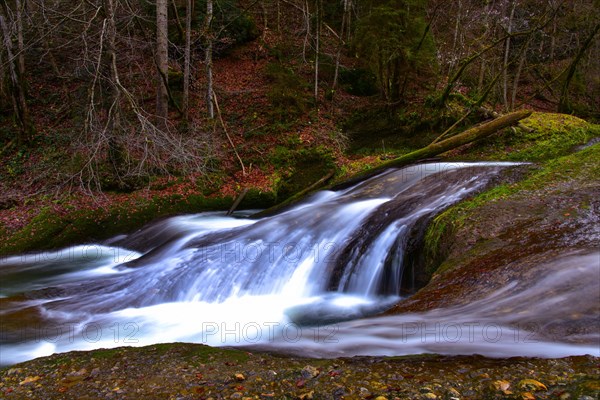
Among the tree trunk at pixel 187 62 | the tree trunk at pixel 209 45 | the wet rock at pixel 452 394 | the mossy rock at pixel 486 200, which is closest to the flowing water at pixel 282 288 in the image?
the mossy rock at pixel 486 200

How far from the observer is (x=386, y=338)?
3.53 m

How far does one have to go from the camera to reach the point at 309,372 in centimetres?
303

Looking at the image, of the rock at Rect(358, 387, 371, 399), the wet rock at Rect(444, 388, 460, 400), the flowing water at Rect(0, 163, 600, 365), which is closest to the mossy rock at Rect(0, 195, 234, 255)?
the flowing water at Rect(0, 163, 600, 365)

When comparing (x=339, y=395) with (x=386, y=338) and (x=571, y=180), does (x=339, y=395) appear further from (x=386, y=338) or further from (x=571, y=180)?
(x=571, y=180)

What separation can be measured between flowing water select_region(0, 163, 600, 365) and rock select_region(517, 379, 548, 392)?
1.49 ft

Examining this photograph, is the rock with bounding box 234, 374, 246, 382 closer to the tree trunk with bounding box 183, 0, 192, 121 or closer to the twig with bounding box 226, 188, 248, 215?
the twig with bounding box 226, 188, 248, 215

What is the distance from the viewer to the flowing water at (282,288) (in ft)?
11.2

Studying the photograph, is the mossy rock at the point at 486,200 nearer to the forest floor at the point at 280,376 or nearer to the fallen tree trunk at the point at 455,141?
the forest floor at the point at 280,376

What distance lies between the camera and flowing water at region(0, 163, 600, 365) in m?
3.41

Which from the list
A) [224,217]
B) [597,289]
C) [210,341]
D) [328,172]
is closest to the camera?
[597,289]

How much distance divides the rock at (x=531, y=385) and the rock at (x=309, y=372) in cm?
135

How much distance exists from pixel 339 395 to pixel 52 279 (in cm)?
661

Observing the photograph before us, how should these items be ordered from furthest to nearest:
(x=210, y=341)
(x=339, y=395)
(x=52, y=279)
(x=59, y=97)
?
(x=59, y=97)
(x=52, y=279)
(x=210, y=341)
(x=339, y=395)

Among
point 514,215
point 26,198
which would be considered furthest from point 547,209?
point 26,198
